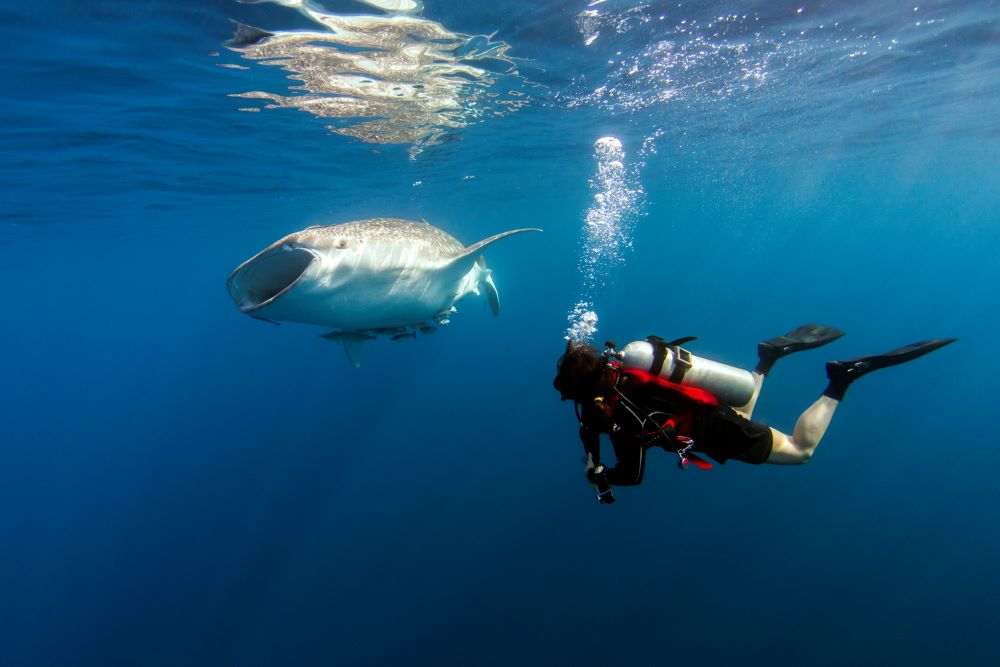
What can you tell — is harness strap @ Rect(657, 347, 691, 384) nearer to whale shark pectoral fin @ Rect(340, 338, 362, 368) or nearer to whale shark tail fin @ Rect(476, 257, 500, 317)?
whale shark pectoral fin @ Rect(340, 338, 362, 368)

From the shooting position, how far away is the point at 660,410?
394 cm

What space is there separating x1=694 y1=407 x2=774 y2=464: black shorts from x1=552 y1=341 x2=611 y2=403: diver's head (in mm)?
1003

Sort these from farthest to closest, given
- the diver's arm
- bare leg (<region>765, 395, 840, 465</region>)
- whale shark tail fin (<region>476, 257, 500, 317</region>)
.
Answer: whale shark tail fin (<region>476, 257, 500, 317</region>) < bare leg (<region>765, 395, 840, 465</region>) < the diver's arm

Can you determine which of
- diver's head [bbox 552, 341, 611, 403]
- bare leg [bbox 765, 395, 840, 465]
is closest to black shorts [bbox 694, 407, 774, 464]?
bare leg [bbox 765, 395, 840, 465]

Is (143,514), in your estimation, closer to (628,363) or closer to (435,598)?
(435,598)

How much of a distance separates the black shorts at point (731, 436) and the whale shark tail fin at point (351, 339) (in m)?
3.80

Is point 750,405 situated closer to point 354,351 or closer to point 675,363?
point 675,363

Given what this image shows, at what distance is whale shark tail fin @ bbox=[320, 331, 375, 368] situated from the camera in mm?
5720

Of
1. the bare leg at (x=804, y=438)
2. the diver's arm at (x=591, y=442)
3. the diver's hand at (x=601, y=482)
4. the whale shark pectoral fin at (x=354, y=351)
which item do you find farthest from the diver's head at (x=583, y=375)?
the whale shark pectoral fin at (x=354, y=351)

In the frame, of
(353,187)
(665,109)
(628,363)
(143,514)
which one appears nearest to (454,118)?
(665,109)

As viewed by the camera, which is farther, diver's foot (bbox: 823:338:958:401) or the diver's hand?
diver's foot (bbox: 823:338:958:401)

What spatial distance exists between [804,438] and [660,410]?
176cm

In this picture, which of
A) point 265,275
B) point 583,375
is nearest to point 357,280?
point 265,275

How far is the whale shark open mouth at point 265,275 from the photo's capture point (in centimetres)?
359
